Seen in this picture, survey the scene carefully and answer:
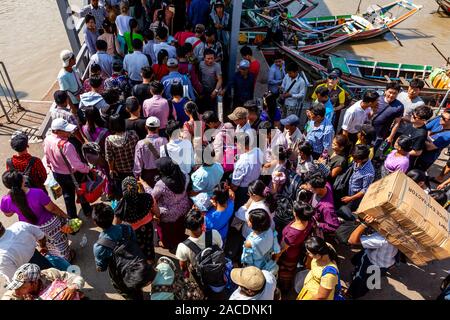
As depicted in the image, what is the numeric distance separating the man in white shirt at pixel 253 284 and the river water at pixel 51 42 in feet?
31.8

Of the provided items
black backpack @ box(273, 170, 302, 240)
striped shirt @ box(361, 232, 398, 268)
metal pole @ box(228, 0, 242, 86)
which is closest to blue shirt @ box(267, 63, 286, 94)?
metal pole @ box(228, 0, 242, 86)

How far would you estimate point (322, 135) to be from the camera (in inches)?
192

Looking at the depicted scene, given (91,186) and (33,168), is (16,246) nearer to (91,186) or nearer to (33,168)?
(33,168)

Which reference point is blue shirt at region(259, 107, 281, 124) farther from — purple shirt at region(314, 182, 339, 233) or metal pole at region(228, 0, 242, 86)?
metal pole at region(228, 0, 242, 86)

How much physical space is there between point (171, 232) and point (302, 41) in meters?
9.70

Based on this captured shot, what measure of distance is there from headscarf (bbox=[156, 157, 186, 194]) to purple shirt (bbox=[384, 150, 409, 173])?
261 centimetres

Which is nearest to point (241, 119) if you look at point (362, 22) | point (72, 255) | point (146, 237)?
point (146, 237)

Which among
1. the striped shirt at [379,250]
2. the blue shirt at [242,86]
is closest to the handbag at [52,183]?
the blue shirt at [242,86]

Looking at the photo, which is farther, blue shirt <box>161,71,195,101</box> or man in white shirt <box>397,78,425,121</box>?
man in white shirt <box>397,78,425,121</box>

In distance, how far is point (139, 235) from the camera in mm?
3914

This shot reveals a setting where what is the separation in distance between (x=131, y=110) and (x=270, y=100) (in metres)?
2.21

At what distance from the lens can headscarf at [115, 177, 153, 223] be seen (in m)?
3.56

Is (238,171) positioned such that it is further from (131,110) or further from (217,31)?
(217,31)
